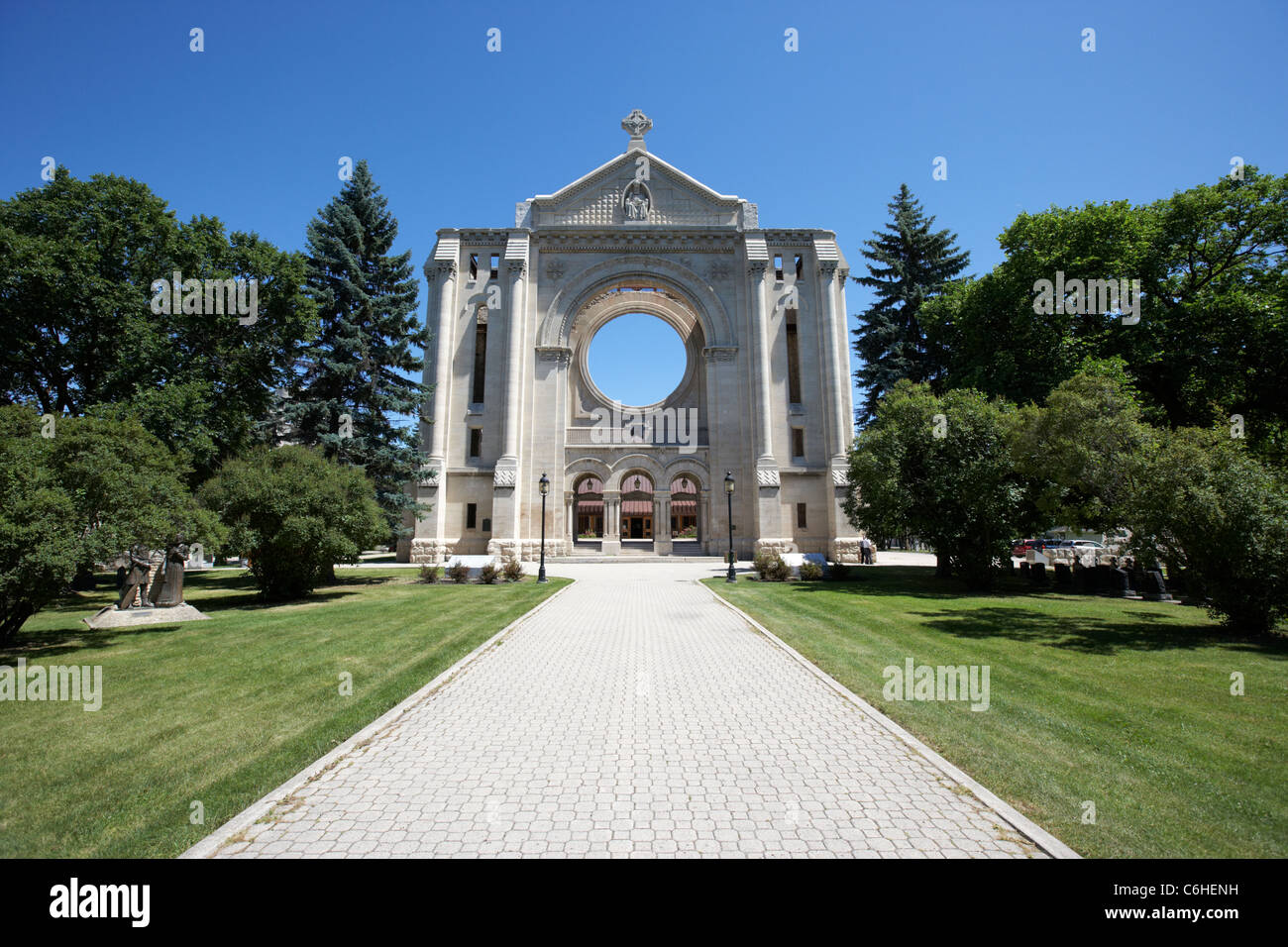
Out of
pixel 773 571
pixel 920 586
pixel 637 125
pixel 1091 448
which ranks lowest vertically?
pixel 920 586

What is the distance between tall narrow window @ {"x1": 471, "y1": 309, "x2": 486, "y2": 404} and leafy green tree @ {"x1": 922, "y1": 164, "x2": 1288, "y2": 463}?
95.1 ft

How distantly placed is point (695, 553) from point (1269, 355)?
26882mm

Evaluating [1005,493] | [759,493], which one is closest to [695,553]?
[759,493]

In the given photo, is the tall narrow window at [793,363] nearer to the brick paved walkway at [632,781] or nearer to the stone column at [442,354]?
the stone column at [442,354]

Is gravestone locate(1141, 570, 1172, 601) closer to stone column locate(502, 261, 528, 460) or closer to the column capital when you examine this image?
stone column locate(502, 261, 528, 460)

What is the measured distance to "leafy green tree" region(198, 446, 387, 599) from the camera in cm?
1490

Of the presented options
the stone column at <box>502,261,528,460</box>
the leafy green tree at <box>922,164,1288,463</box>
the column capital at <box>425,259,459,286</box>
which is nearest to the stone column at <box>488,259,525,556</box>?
the stone column at <box>502,261,528,460</box>

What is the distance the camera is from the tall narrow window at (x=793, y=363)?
34219mm

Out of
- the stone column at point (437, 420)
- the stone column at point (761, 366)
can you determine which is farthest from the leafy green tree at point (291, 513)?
the stone column at point (761, 366)

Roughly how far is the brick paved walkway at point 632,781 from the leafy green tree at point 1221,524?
8.92 meters

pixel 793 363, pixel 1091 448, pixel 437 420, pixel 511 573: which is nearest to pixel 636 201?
pixel 793 363

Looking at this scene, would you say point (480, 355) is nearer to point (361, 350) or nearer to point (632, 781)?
point (361, 350)

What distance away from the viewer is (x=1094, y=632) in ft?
36.1

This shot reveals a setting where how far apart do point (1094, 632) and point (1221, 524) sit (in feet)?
9.86
